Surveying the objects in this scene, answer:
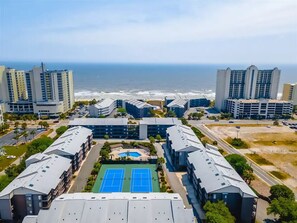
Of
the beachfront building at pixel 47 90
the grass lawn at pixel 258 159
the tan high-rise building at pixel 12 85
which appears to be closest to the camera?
the grass lawn at pixel 258 159

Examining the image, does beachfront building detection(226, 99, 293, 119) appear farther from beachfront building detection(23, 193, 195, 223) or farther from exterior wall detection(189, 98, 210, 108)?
beachfront building detection(23, 193, 195, 223)

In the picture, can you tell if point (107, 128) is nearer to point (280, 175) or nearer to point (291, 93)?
point (280, 175)

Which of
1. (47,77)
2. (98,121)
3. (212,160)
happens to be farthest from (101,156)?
(47,77)

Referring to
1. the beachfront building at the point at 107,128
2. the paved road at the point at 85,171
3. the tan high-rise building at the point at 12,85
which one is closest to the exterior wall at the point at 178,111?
the beachfront building at the point at 107,128

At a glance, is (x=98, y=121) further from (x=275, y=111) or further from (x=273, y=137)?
(x=275, y=111)

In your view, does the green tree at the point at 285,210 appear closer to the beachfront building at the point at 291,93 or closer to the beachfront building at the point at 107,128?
the beachfront building at the point at 107,128
